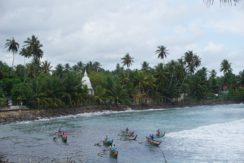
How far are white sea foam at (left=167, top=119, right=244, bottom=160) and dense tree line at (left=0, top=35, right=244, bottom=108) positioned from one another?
3594 cm

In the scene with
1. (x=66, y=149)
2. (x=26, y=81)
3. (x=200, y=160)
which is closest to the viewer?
(x=200, y=160)

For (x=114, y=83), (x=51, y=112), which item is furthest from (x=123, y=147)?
(x=114, y=83)

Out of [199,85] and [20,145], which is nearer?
[20,145]

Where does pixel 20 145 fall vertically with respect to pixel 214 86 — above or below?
below

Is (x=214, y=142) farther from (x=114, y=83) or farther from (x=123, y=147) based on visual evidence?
(x=114, y=83)

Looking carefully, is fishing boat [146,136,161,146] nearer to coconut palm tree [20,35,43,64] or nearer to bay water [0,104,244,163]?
bay water [0,104,244,163]

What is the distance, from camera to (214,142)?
3988cm

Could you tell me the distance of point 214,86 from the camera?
14362cm

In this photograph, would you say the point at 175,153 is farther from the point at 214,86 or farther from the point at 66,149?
the point at 214,86

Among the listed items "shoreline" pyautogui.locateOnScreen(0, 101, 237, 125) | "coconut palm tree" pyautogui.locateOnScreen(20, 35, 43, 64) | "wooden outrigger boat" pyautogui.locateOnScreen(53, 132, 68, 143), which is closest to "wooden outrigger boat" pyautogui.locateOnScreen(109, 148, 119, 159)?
"wooden outrigger boat" pyautogui.locateOnScreen(53, 132, 68, 143)

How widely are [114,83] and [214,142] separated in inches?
2225

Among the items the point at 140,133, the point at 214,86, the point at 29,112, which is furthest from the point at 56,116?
the point at 214,86

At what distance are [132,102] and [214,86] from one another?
48749 millimetres

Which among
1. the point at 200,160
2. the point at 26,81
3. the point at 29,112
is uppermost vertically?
the point at 26,81
